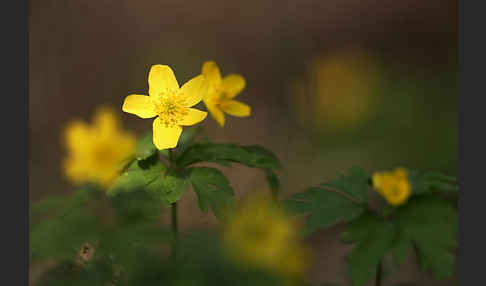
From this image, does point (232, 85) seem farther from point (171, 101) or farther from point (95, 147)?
point (95, 147)

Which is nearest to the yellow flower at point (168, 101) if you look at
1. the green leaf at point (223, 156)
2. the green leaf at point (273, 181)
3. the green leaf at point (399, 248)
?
the green leaf at point (223, 156)

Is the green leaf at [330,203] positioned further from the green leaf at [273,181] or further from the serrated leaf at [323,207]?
the green leaf at [273,181]

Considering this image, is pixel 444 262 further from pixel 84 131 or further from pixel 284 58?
pixel 284 58

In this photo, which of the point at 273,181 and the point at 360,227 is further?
the point at 273,181

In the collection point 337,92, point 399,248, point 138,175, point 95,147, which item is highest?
point 337,92

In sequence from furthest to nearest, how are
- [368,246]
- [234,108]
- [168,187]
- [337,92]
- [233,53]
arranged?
1. [233,53]
2. [337,92]
3. [234,108]
4. [368,246]
5. [168,187]

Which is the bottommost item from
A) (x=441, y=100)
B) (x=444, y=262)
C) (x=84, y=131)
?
(x=444, y=262)

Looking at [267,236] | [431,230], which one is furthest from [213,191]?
[267,236]


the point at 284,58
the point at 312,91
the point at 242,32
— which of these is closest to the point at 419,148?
the point at 312,91
